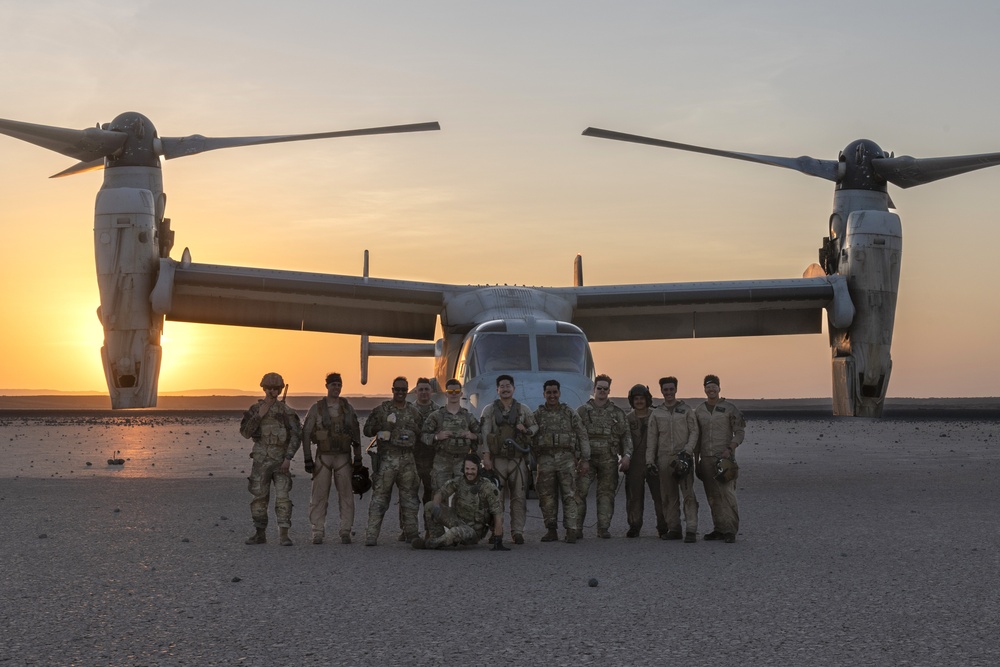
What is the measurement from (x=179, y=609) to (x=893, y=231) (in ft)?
63.0

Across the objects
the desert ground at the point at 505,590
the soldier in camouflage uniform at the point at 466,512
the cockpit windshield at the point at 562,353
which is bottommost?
the desert ground at the point at 505,590

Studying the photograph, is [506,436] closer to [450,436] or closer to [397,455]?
[450,436]

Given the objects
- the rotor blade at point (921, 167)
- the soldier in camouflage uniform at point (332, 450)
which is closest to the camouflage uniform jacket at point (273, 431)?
the soldier in camouflage uniform at point (332, 450)

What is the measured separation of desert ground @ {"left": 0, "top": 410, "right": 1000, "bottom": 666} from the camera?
6215 millimetres

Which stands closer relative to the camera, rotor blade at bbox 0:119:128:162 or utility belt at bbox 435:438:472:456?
utility belt at bbox 435:438:472:456

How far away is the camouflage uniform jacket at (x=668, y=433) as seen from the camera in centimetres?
1114

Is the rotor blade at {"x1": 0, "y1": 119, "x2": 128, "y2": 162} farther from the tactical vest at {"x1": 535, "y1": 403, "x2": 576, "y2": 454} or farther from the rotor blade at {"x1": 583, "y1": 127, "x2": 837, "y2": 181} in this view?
the tactical vest at {"x1": 535, "y1": 403, "x2": 576, "y2": 454}

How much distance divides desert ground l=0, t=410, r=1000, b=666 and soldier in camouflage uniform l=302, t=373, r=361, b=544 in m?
0.30

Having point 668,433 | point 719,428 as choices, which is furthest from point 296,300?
point 719,428

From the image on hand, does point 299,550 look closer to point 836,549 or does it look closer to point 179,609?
point 179,609

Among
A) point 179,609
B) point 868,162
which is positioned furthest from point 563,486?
point 868,162

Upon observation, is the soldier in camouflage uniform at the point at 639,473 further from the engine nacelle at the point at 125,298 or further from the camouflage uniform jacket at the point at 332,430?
the engine nacelle at the point at 125,298

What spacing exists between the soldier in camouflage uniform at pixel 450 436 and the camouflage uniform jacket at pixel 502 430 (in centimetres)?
17

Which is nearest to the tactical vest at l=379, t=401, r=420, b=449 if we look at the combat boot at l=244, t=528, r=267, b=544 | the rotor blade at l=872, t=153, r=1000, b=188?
the combat boot at l=244, t=528, r=267, b=544
